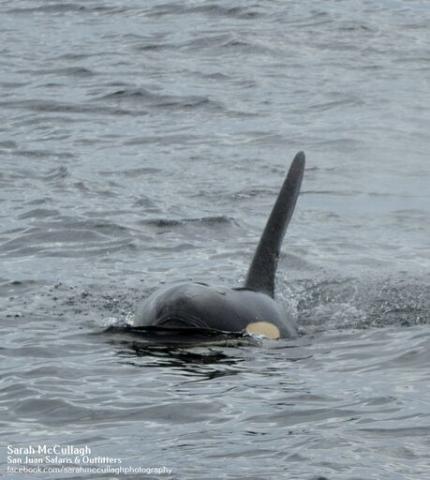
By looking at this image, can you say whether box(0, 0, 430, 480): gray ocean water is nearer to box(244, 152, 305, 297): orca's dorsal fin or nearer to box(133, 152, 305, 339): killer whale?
box(133, 152, 305, 339): killer whale

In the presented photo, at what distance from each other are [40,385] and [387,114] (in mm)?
12311

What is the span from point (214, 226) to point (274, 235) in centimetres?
370

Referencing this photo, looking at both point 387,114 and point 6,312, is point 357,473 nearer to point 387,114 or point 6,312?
point 6,312

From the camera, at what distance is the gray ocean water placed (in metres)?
7.42

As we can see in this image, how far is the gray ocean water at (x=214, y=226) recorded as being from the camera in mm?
7418

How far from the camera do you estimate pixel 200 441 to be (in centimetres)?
723

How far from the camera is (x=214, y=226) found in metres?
13.9

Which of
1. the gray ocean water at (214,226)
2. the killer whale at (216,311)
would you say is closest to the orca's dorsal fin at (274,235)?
the killer whale at (216,311)

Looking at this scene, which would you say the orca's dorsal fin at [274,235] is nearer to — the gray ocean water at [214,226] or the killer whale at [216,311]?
the killer whale at [216,311]

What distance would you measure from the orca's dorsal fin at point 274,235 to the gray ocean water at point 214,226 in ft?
1.66

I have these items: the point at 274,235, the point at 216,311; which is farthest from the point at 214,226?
the point at 216,311

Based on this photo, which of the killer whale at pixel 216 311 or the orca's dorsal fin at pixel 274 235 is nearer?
the killer whale at pixel 216 311

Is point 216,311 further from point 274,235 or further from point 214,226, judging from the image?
point 214,226

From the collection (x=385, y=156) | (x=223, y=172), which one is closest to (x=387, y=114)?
(x=385, y=156)
